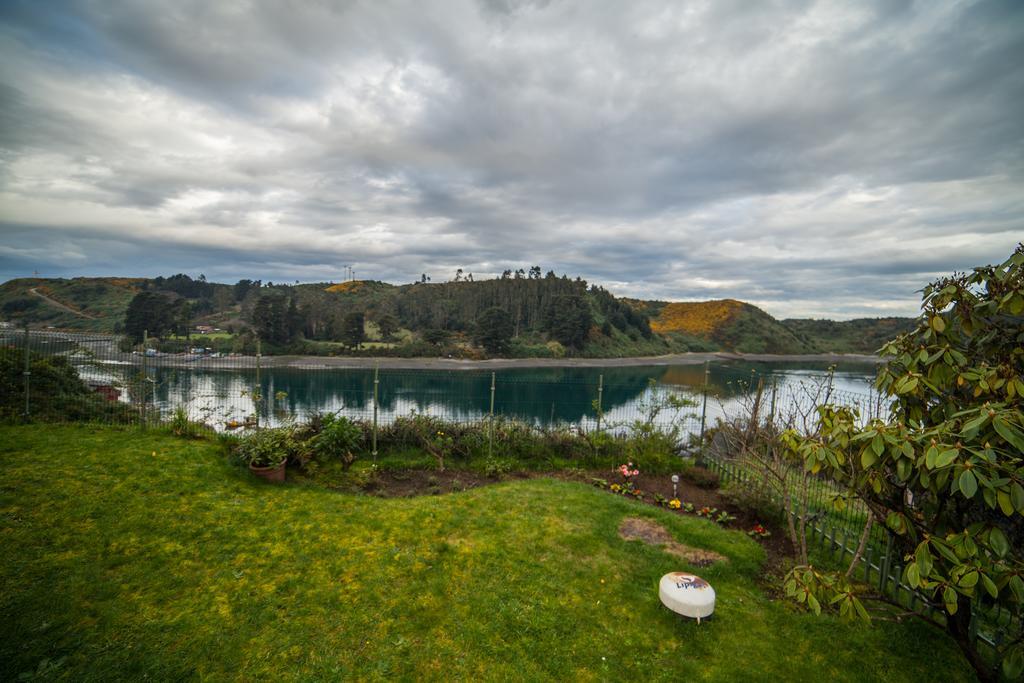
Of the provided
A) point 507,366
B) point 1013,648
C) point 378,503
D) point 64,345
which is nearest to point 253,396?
point 378,503

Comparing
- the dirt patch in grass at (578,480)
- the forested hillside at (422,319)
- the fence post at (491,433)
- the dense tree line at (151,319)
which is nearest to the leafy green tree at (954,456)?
the dirt patch in grass at (578,480)

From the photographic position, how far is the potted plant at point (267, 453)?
19.6ft

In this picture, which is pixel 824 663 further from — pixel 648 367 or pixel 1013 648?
pixel 648 367

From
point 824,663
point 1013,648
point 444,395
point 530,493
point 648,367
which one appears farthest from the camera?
point 648,367

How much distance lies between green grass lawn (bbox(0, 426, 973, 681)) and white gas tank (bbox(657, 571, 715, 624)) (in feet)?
0.63

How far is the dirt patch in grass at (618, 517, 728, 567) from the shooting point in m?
4.77

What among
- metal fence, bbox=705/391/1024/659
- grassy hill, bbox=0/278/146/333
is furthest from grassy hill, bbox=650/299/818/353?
grassy hill, bbox=0/278/146/333

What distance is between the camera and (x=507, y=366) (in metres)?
46.8

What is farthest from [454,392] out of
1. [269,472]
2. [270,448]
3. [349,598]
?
[349,598]

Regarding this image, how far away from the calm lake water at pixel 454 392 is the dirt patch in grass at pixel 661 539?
3.58m

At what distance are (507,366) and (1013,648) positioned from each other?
44.9 meters

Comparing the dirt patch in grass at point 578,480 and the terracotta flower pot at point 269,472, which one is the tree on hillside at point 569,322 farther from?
the terracotta flower pot at point 269,472

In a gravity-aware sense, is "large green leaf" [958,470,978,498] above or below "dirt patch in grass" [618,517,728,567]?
above

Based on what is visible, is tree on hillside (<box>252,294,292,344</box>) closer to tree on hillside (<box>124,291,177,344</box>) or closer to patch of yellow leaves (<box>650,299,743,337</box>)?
tree on hillside (<box>124,291,177,344</box>)
